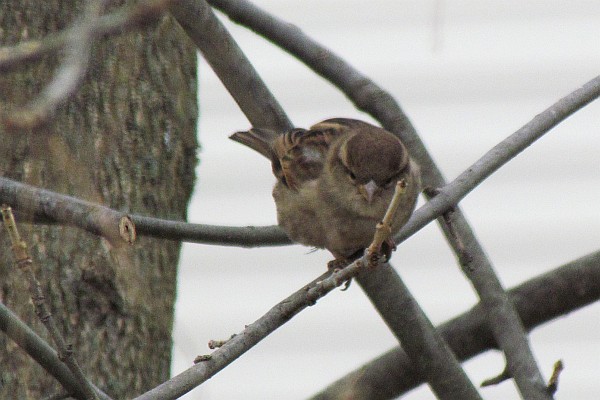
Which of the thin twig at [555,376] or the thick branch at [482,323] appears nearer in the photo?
the thin twig at [555,376]

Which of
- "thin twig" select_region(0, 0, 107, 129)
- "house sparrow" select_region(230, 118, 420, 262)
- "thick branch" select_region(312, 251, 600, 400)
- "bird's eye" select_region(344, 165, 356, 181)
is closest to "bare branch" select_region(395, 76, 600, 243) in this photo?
"house sparrow" select_region(230, 118, 420, 262)

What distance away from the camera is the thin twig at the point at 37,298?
201cm

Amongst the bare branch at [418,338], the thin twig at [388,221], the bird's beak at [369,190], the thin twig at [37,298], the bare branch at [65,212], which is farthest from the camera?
the bird's beak at [369,190]

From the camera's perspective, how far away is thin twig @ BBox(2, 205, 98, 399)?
2.01m

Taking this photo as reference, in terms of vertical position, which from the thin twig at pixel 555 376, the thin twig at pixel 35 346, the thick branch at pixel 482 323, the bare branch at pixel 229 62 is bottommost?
the thin twig at pixel 555 376

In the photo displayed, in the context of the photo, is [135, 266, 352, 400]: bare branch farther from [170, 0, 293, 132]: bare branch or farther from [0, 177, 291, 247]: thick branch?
[170, 0, 293, 132]: bare branch

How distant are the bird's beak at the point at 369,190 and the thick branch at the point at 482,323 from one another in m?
0.52

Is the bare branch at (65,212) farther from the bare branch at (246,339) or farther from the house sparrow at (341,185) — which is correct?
the house sparrow at (341,185)

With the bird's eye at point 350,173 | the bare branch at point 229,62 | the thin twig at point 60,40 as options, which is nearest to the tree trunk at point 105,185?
the bare branch at point 229,62

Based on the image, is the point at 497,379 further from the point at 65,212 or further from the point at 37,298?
the point at 37,298

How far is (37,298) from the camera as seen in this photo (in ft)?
6.91

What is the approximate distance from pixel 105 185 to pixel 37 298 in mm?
1376

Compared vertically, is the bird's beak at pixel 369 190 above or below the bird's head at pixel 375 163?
below

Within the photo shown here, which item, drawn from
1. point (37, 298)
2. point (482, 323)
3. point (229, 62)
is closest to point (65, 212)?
point (37, 298)
